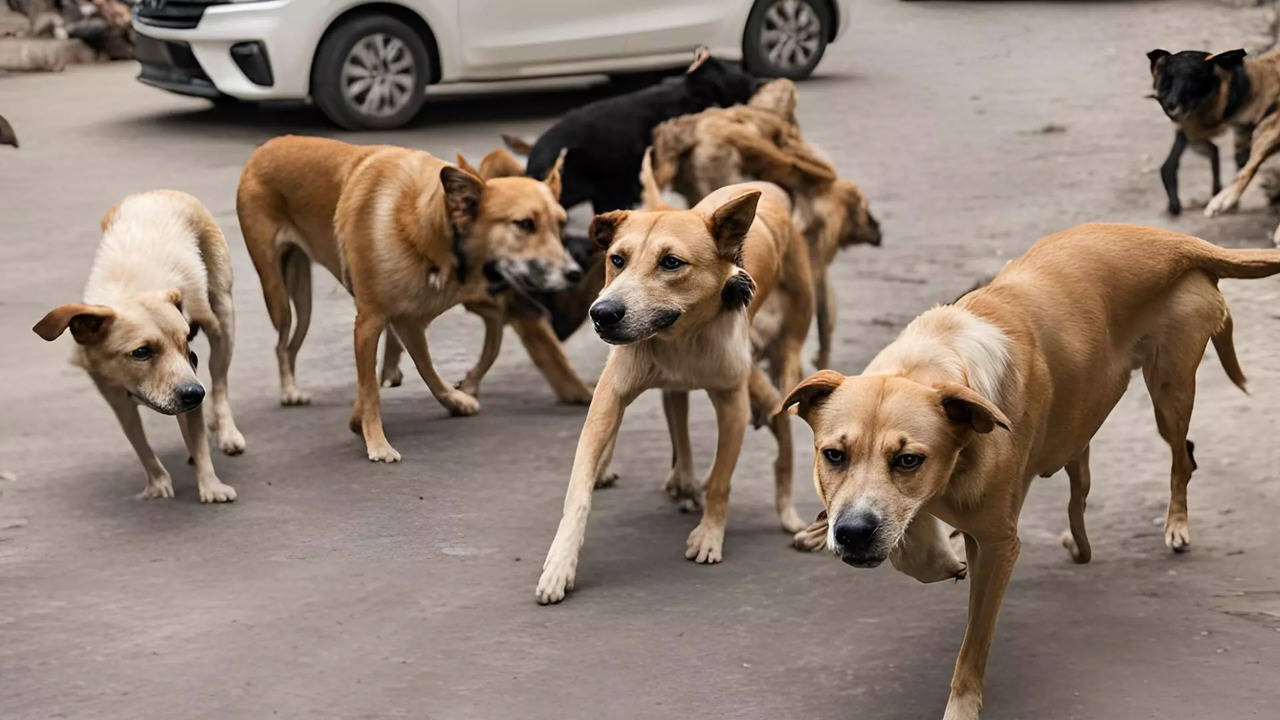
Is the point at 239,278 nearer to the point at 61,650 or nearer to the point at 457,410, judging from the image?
the point at 457,410

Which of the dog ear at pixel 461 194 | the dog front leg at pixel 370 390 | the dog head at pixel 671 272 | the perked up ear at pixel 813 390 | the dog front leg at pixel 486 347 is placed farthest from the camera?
the dog front leg at pixel 486 347

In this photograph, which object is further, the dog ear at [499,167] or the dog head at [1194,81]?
the dog head at [1194,81]

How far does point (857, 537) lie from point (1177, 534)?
6.71 feet

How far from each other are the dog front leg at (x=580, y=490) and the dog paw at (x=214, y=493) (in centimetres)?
137

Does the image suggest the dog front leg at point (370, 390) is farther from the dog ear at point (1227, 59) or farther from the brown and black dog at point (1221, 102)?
the dog ear at point (1227, 59)

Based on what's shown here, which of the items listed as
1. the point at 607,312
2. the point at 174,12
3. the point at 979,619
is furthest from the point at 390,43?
the point at 979,619

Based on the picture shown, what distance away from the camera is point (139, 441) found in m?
5.54

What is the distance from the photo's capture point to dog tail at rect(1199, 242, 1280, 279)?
459 centimetres

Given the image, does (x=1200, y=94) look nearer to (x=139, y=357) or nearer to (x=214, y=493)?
(x=214, y=493)

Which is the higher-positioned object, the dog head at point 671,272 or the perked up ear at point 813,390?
the perked up ear at point 813,390

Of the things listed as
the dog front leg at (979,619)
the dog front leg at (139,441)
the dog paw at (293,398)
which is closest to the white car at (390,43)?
the dog paw at (293,398)

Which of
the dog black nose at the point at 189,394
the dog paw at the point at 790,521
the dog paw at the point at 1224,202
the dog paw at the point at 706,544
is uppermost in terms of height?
the dog black nose at the point at 189,394

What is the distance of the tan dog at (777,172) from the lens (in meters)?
6.77

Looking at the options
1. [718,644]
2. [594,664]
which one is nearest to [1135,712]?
[718,644]
